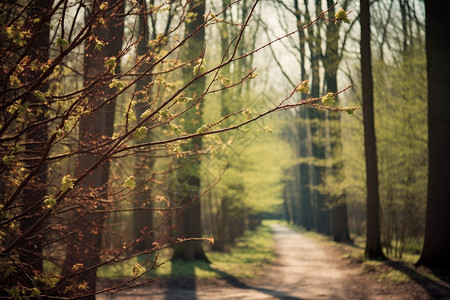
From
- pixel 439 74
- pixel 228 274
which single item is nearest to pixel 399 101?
pixel 439 74

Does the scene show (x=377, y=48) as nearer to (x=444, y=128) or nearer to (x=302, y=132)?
(x=444, y=128)

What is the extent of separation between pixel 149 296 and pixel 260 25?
49.7ft

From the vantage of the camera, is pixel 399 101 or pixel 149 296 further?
pixel 399 101

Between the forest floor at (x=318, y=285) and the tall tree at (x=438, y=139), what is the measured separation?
67 cm

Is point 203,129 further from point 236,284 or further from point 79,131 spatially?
point 236,284

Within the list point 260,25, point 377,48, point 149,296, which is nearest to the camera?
point 149,296

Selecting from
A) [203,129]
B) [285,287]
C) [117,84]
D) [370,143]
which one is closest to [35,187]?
[117,84]

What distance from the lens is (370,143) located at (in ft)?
43.2

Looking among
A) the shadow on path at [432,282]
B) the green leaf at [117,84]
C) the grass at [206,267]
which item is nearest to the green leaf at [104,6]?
the green leaf at [117,84]

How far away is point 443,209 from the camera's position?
9773mm

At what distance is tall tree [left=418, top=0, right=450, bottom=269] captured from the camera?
32.0 ft

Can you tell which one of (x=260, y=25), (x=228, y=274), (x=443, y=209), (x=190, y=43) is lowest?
(x=228, y=274)

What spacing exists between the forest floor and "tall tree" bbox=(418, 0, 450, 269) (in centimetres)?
67

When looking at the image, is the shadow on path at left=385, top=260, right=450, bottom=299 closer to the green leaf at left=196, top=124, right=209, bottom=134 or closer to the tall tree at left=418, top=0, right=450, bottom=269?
the tall tree at left=418, top=0, right=450, bottom=269
